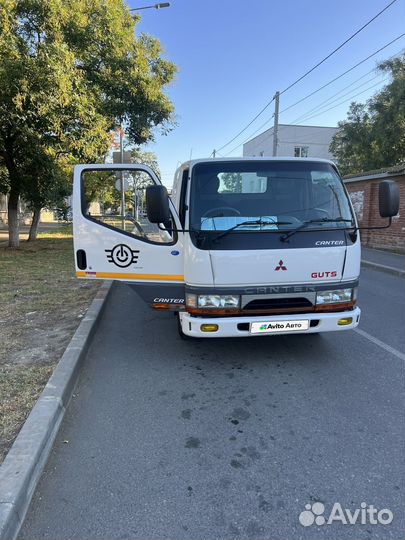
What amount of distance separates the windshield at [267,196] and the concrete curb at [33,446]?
1852mm

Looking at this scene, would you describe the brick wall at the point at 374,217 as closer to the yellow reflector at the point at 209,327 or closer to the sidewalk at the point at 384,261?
the sidewalk at the point at 384,261

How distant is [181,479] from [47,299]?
491cm

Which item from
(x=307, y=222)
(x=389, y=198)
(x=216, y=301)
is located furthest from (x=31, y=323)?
(x=389, y=198)

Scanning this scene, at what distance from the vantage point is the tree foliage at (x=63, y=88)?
8906 mm

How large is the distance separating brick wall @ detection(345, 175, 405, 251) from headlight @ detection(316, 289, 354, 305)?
11.4 metres

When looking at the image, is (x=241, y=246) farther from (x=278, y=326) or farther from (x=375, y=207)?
(x=375, y=207)

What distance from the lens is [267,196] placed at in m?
4.33

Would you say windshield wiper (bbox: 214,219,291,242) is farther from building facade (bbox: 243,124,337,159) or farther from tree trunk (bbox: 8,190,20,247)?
building facade (bbox: 243,124,337,159)

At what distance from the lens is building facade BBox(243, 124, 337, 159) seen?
117 ft

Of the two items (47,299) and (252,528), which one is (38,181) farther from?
(252,528)

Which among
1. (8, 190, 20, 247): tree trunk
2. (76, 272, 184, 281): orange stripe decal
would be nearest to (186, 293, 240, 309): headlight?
(76, 272, 184, 281): orange stripe decal

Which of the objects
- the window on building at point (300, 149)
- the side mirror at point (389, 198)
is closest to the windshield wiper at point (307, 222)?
the side mirror at point (389, 198)

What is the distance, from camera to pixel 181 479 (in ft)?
8.50

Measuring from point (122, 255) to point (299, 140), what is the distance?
1380 inches
